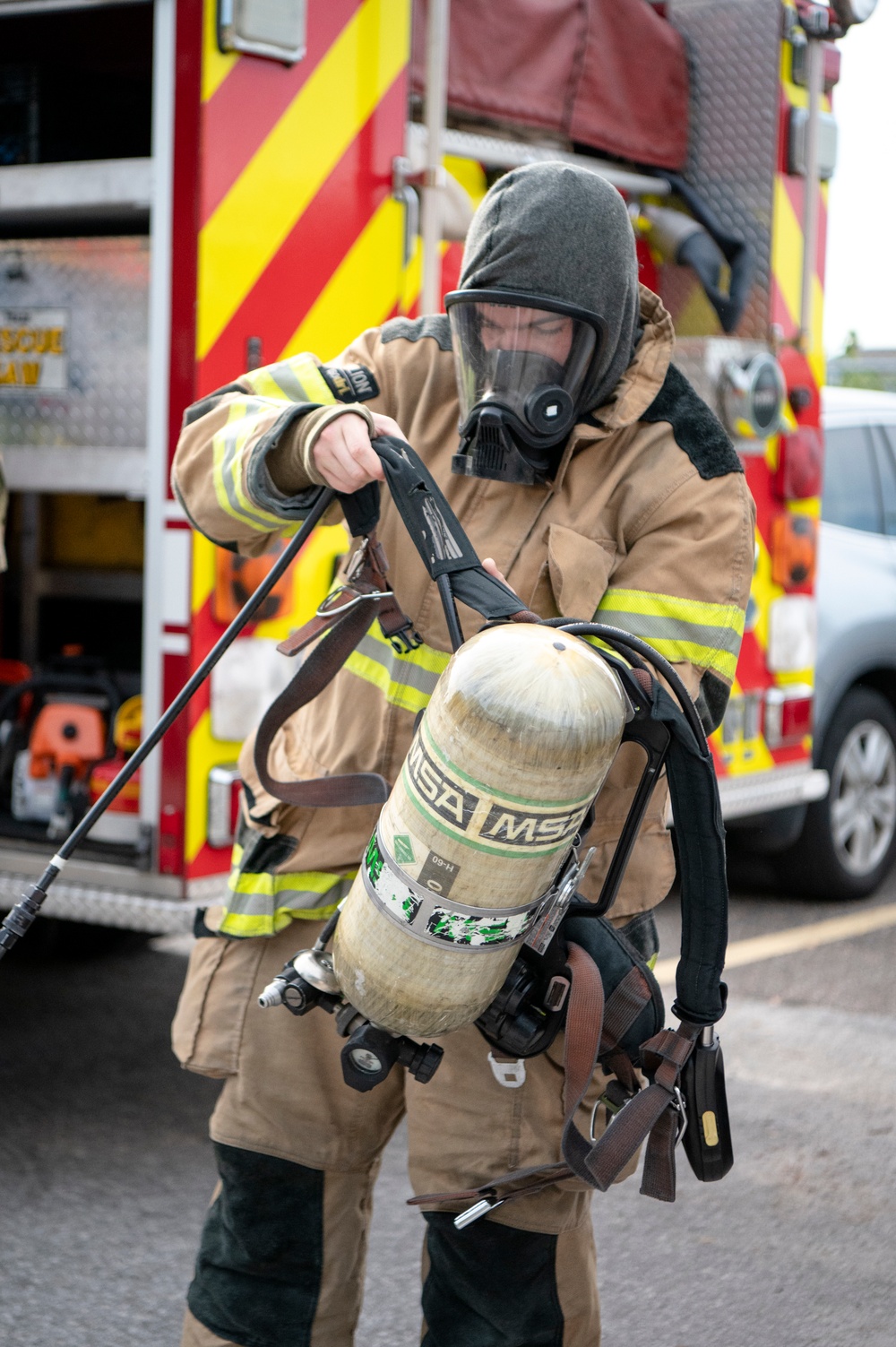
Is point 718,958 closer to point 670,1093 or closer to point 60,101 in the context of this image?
point 670,1093

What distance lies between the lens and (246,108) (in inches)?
129

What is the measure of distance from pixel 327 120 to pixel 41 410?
966 millimetres

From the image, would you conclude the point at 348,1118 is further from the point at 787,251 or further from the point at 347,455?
the point at 787,251

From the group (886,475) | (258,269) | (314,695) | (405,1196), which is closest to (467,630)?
(314,695)

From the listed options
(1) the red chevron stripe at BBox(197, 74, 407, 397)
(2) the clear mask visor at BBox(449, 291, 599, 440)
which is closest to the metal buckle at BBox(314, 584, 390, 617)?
(2) the clear mask visor at BBox(449, 291, 599, 440)

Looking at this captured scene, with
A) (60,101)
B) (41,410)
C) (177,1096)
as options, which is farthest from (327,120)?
(177,1096)

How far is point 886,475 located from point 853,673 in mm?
909

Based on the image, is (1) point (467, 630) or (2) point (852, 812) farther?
(2) point (852, 812)

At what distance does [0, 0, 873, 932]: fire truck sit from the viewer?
3.30 meters

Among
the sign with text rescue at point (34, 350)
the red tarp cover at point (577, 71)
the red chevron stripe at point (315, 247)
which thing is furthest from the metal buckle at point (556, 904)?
the red tarp cover at point (577, 71)

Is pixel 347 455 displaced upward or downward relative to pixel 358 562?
upward

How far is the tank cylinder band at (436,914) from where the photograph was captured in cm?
174

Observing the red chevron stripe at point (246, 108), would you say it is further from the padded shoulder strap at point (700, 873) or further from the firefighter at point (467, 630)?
the padded shoulder strap at point (700, 873)

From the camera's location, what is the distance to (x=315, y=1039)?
2.17 meters
